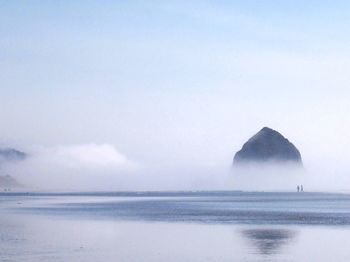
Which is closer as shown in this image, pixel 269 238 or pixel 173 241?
pixel 173 241

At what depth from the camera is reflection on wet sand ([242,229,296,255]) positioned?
48312 millimetres

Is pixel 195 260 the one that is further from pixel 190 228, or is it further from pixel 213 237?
pixel 190 228

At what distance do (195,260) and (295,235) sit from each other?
1950cm

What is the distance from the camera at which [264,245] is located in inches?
1996

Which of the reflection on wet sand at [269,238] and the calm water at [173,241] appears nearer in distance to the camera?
the calm water at [173,241]

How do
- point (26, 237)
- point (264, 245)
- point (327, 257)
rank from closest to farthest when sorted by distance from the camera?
1. point (327, 257)
2. point (264, 245)
3. point (26, 237)

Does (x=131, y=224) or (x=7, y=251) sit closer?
(x=7, y=251)

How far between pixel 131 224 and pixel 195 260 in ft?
104

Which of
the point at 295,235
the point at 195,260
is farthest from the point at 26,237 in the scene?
the point at 295,235

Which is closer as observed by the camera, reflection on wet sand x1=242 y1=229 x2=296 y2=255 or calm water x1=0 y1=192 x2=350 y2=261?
calm water x1=0 y1=192 x2=350 y2=261

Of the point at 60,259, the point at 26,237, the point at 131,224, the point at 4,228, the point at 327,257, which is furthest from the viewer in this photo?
the point at 131,224

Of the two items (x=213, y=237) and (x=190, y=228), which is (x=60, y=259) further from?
(x=190, y=228)

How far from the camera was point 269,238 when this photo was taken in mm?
56250

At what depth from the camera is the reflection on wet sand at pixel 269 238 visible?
4831 cm
